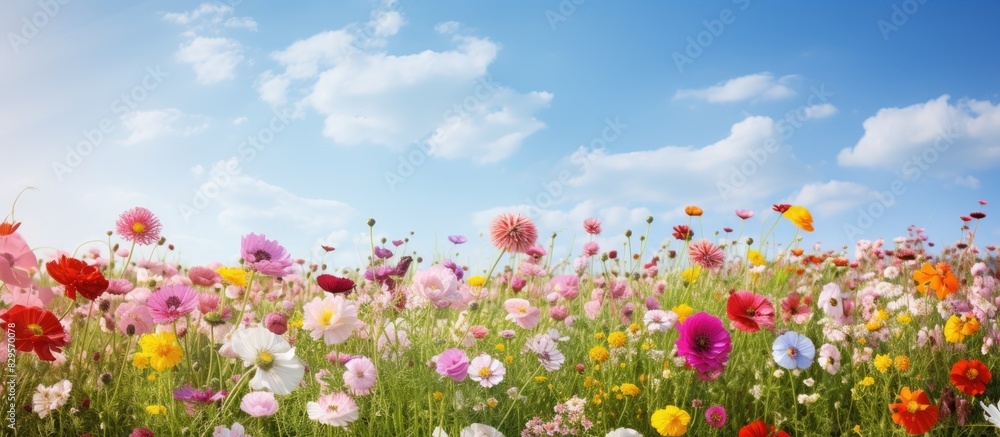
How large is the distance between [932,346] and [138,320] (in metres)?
3.66

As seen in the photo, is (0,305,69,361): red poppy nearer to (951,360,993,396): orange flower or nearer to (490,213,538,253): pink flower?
(490,213,538,253): pink flower

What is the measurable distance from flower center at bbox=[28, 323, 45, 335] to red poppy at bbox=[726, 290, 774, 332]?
2325 mm

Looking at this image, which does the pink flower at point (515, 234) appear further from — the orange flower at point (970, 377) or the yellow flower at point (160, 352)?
the orange flower at point (970, 377)

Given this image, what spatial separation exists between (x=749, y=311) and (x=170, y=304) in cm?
209

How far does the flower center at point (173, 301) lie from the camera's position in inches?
98.4

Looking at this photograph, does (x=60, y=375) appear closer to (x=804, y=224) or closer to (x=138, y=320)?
(x=138, y=320)

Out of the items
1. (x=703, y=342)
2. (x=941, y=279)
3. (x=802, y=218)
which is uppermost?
(x=802, y=218)

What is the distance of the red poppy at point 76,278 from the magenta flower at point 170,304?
0.70 feet

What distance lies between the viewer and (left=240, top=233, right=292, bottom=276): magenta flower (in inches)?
91.9

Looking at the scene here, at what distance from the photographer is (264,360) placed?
2.09 metres

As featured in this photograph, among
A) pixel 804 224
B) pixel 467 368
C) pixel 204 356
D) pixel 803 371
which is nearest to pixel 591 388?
pixel 467 368

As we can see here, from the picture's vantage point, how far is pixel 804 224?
416 cm

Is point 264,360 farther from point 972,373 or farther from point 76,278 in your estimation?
point 972,373

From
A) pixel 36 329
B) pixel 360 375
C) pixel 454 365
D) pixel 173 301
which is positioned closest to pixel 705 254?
pixel 454 365
